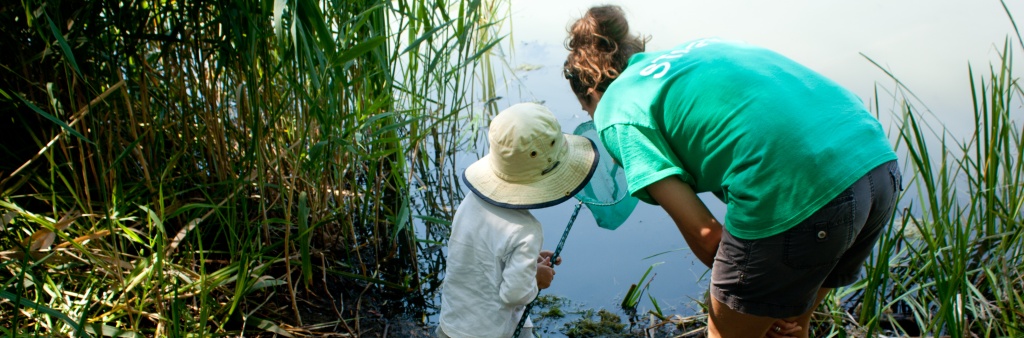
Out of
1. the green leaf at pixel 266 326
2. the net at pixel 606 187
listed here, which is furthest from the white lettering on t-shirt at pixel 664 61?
the green leaf at pixel 266 326

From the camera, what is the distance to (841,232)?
145 cm

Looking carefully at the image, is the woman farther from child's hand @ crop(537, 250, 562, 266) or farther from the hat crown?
child's hand @ crop(537, 250, 562, 266)

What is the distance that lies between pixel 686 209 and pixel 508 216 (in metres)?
0.35

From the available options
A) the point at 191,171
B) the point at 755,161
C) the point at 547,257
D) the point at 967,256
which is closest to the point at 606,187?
the point at 547,257

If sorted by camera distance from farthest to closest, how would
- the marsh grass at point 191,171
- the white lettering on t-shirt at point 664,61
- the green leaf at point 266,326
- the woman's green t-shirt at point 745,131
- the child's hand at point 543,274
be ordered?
the green leaf at point 266,326 < the marsh grass at point 191,171 < the child's hand at point 543,274 < the white lettering on t-shirt at point 664,61 < the woman's green t-shirt at point 745,131

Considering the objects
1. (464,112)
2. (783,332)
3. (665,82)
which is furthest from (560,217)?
(665,82)

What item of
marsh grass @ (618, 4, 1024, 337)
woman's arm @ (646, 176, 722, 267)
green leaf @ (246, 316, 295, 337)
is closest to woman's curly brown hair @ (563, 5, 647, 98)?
woman's arm @ (646, 176, 722, 267)

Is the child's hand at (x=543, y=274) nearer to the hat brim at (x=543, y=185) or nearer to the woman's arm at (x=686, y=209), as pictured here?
the hat brim at (x=543, y=185)

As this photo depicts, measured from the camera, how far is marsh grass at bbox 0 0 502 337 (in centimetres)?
181

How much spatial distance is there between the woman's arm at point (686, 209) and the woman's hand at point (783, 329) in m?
0.36

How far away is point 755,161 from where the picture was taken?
1.43 metres

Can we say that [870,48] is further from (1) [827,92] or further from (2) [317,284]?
(2) [317,284]

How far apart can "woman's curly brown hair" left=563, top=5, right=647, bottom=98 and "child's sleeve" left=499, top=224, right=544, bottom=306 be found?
38cm

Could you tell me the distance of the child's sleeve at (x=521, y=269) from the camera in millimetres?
1547
